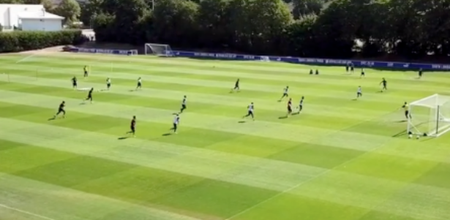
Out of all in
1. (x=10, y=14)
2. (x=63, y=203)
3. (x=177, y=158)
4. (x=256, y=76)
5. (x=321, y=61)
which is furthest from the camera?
(x=10, y=14)

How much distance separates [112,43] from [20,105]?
73.1m

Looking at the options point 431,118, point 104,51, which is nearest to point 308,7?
point 104,51

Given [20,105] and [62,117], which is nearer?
[62,117]

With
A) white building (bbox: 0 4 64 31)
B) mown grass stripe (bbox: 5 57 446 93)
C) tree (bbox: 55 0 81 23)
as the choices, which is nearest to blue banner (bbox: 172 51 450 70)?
mown grass stripe (bbox: 5 57 446 93)

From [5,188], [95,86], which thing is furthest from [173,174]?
[95,86]

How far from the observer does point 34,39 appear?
10950 cm

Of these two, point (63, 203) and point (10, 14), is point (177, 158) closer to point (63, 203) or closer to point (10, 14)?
point (63, 203)

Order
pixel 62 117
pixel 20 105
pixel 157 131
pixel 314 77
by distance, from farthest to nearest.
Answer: pixel 314 77 → pixel 20 105 → pixel 62 117 → pixel 157 131

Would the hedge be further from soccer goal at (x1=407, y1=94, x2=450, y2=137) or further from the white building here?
soccer goal at (x1=407, y1=94, x2=450, y2=137)

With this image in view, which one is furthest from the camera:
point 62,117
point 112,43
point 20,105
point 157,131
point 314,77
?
point 112,43

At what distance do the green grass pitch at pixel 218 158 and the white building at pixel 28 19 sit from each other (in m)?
70.9

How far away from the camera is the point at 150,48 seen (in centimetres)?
10675

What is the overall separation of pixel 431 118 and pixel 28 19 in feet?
337

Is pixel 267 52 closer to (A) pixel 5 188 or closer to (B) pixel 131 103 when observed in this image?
(B) pixel 131 103
